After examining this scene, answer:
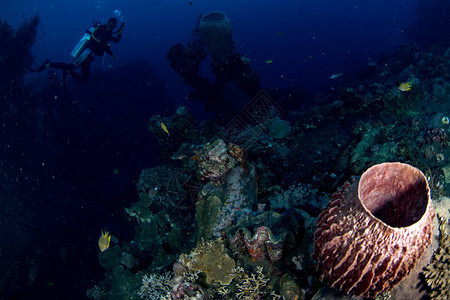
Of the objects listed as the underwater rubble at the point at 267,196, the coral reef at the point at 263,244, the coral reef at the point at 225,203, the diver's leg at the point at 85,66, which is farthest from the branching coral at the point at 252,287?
the diver's leg at the point at 85,66

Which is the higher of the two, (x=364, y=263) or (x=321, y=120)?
(x=364, y=263)

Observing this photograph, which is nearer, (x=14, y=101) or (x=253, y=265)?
(x=253, y=265)

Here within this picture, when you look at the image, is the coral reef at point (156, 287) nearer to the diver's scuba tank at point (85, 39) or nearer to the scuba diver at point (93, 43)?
the scuba diver at point (93, 43)

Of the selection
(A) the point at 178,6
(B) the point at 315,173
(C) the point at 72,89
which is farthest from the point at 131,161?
(A) the point at 178,6

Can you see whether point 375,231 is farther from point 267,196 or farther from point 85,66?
point 85,66

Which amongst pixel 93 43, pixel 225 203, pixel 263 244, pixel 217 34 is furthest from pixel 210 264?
pixel 93 43

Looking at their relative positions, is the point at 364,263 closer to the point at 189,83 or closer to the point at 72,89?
the point at 189,83

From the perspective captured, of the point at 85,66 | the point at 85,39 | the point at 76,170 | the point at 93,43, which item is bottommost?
the point at 76,170

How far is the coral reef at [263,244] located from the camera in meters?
3.32

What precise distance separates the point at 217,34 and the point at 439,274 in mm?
12555

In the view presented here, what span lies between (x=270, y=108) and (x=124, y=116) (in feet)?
35.1

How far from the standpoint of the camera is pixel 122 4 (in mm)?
103812

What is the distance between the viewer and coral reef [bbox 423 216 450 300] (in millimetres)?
2393

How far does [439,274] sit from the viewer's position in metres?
2.40
